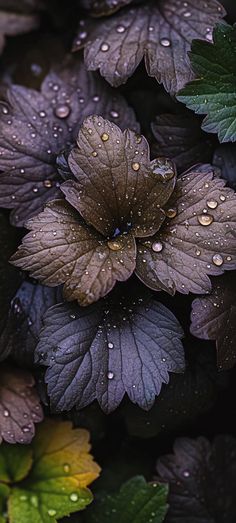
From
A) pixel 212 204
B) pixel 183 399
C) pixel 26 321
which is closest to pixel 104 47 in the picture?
pixel 212 204

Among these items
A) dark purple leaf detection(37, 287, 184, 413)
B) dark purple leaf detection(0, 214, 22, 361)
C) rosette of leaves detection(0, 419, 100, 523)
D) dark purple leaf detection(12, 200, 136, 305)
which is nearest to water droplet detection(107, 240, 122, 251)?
dark purple leaf detection(12, 200, 136, 305)

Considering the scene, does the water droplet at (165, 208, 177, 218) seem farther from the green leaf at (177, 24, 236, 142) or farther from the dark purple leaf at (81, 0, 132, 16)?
the dark purple leaf at (81, 0, 132, 16)

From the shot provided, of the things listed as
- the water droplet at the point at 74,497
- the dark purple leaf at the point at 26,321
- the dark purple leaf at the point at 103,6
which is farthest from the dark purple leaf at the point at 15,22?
the water droplet at the point at 74,497

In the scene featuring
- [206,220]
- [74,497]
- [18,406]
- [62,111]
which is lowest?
[74,497]

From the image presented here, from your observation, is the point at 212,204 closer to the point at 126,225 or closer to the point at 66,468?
the point at 126,225

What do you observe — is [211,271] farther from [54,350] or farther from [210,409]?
[210,409]

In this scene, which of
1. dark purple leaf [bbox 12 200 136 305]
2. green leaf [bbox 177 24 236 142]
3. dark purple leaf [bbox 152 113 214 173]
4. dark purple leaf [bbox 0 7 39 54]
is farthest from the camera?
dark purple leaf [bbox 0 7 39 54]
